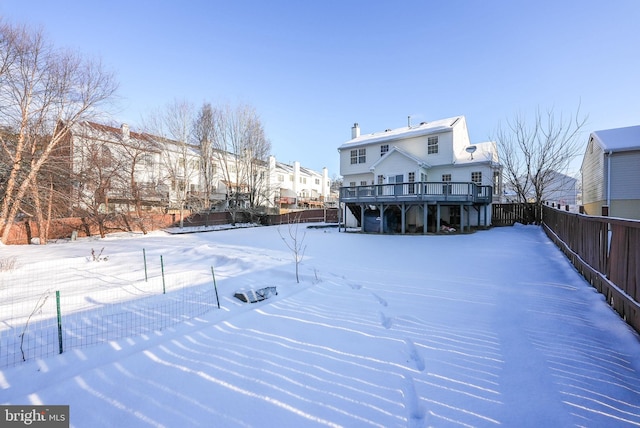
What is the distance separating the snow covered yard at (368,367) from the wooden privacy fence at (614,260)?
0.25 meters

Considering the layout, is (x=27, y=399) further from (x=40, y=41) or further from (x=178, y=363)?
(x=40, y=41)

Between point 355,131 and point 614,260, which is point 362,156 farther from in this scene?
point 614,260

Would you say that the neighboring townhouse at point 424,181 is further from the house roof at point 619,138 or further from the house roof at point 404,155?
the house roof at point 619,138

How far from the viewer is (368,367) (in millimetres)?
2898

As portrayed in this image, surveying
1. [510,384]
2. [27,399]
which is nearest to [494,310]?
[510,384]

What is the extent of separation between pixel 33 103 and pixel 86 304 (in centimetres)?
1661

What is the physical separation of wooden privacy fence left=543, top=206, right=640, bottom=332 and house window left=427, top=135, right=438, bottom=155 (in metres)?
14.2

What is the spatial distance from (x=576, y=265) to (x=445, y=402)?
667cm

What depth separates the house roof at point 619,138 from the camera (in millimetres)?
13637

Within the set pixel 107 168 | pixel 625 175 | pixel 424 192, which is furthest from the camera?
pixel 107 168

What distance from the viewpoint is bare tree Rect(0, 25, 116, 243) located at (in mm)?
13242

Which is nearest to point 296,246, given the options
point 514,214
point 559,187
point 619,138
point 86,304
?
point 86,304

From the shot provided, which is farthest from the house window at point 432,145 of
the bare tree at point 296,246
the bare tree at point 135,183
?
the bare tree at point 135,183

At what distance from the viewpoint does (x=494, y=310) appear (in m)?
4.40
